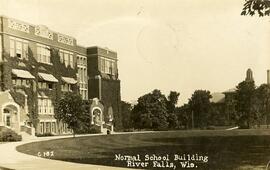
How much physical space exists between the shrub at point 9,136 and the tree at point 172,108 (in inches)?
209

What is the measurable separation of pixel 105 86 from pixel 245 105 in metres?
4.74

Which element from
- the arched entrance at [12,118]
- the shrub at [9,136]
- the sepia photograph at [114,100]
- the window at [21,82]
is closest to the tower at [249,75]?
the sepia photograph at [114,100]

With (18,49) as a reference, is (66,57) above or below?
below

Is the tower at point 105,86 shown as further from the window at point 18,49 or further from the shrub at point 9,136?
the shrub at point 9,136

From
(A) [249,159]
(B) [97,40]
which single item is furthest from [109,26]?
(A) [249,159]

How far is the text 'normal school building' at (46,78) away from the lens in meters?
14.1

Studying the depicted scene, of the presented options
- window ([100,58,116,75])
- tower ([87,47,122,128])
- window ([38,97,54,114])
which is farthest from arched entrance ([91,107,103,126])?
window ([38,97,54,114])

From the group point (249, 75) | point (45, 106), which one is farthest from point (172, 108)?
point (45, 106)

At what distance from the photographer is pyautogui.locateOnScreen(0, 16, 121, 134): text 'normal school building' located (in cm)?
1406

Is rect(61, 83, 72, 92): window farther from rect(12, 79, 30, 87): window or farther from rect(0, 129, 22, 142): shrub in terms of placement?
rect(0, 129, 22, 142): shrub

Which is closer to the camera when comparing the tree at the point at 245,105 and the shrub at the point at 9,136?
the tree at the point at 245,105

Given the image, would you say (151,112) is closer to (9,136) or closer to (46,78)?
(46,78)

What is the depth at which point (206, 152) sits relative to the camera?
10570mm

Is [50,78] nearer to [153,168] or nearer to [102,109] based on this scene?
[102,109]
